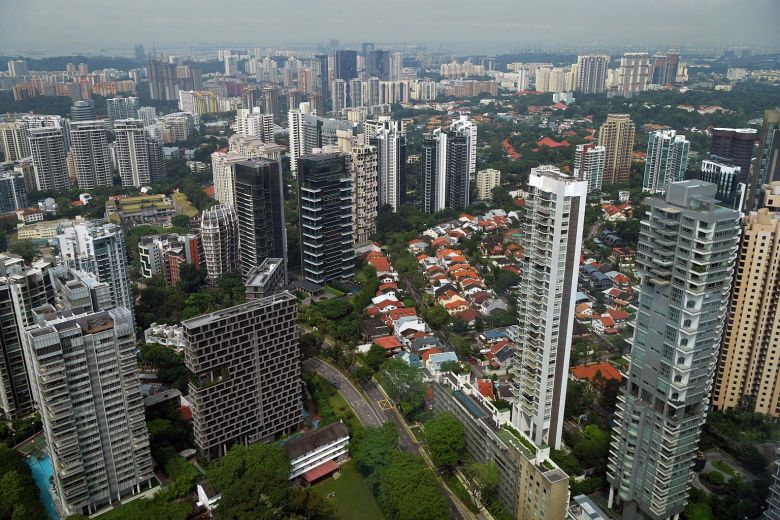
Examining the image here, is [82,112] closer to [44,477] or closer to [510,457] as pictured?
[44,477]

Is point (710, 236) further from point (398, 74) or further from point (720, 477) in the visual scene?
point (398, 74)

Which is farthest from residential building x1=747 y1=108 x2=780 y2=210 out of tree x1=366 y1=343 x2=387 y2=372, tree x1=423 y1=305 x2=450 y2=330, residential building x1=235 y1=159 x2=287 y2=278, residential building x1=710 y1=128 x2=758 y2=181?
residential building x1=235 y1=159 x2=287 y2=278

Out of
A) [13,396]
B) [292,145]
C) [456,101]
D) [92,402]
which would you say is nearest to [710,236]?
[92,402]

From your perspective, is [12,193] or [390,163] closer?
[390,163]

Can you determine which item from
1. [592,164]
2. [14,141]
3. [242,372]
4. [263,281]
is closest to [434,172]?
[592,164]

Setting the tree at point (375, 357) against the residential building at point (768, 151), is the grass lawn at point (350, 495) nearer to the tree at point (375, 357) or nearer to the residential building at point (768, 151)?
the tree at point (375, 357)

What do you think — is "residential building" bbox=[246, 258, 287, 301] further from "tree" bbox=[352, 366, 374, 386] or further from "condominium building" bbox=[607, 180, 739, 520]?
"condominium building" bbox=[607, 180, 739, 520]

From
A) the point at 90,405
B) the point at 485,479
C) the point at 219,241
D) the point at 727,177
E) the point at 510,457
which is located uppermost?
the point at 727,177
